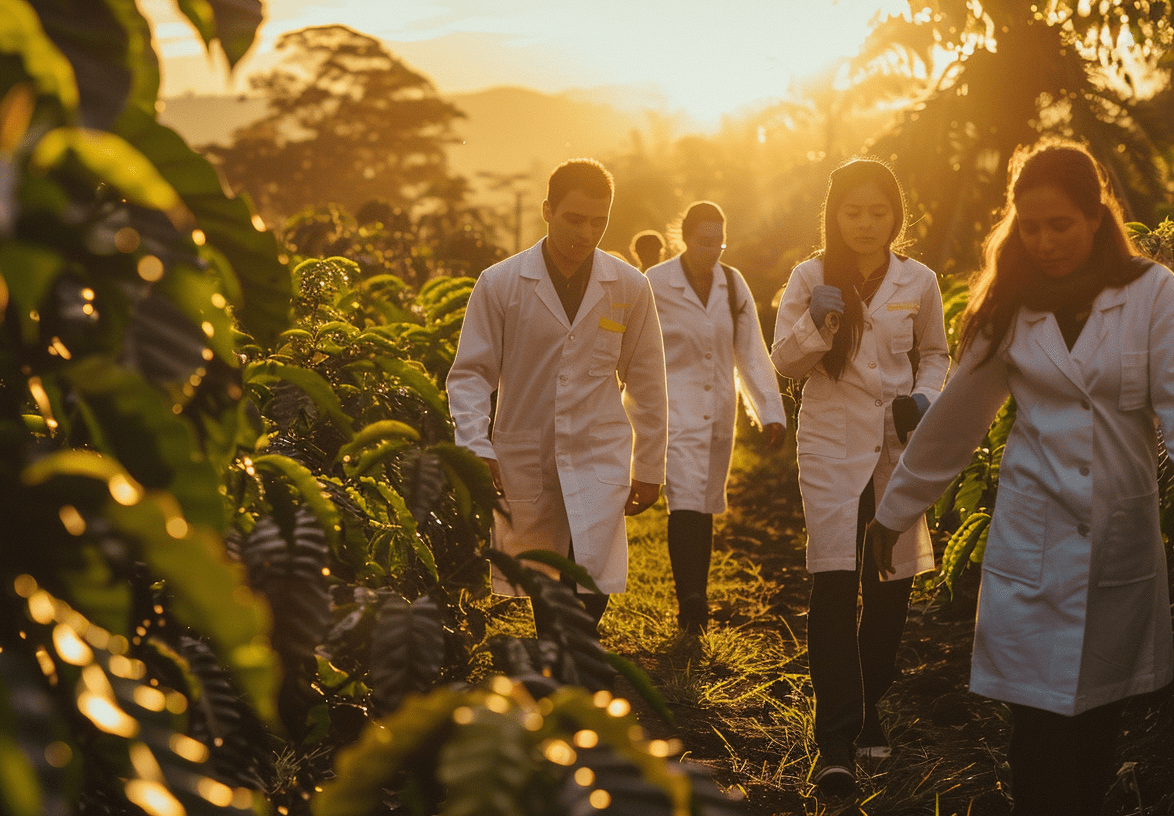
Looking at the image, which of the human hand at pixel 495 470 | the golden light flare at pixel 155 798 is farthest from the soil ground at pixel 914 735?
the golden light flare at pixel 155 798

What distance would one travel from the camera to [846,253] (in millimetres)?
4402

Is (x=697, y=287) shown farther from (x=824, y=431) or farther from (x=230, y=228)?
(x=230, y=228)

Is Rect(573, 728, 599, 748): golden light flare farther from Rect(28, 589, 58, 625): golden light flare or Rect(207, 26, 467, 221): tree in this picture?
Rect(207, 26, 467, 221): tree

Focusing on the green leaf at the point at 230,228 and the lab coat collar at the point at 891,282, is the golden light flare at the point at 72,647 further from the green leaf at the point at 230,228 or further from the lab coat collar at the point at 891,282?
the lab coat collar at the point at 891,282

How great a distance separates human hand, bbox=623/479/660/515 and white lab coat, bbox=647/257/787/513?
214 centimetres

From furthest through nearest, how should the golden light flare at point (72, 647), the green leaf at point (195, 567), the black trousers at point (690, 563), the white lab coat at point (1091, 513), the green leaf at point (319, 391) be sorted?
the black trousers at point (690, 563) < the white lab coat at point (1091, 513) < the green leaf at point (319, 391) < the golden light flare at point (72, 647) < the green leaf at point (195, 567)

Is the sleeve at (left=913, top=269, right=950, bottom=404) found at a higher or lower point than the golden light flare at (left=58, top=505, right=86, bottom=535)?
lower

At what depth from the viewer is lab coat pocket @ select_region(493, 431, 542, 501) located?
4508 millimetres

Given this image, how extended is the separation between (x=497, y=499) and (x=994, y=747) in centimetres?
360

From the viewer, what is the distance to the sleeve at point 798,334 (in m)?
4.21

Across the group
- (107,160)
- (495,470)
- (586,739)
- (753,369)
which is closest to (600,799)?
(586,739)

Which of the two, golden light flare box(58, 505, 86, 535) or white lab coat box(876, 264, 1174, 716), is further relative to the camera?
white lab coat box(876, 264, 1174, 716)

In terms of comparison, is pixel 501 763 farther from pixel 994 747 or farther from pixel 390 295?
pixel 390 295

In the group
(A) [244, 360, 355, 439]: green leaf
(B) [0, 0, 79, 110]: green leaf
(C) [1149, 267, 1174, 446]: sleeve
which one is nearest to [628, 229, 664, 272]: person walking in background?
(C) [1149, 267, 1174, 446]: sleeve
